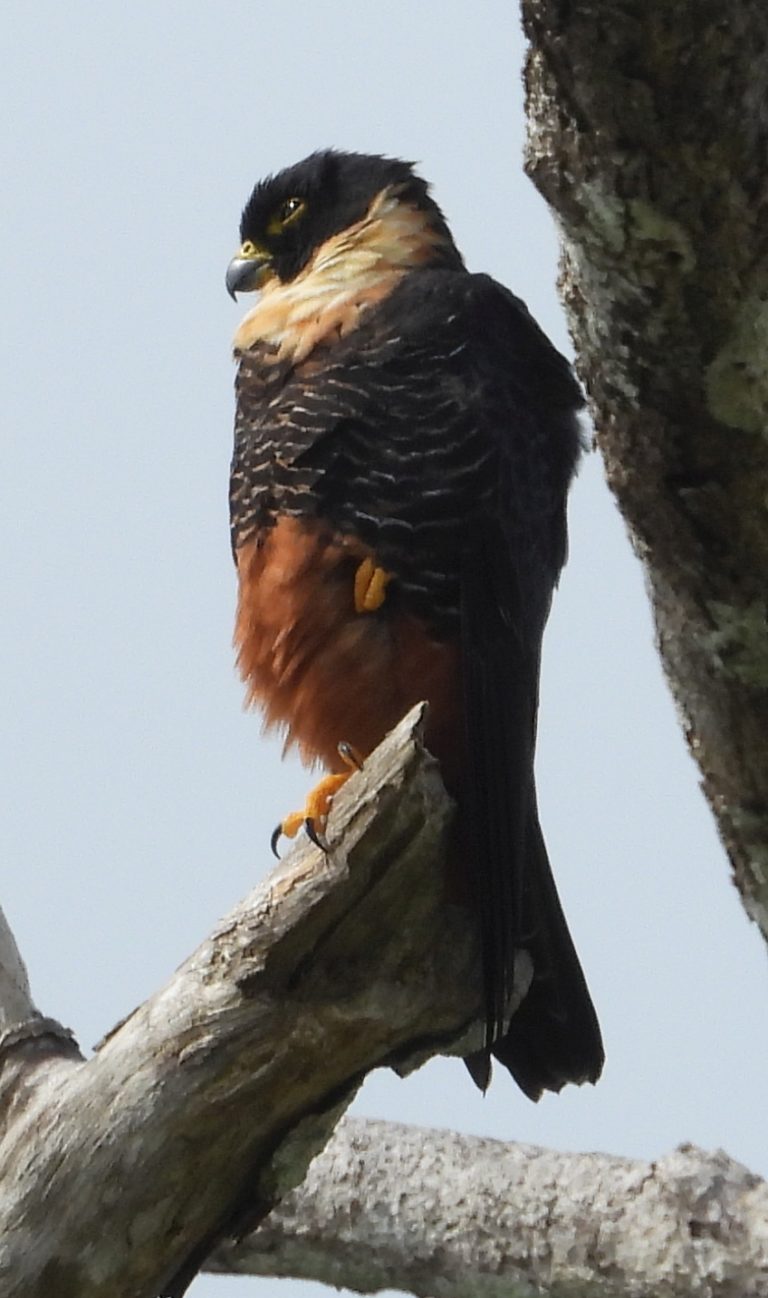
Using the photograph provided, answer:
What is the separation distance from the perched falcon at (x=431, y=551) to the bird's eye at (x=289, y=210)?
43 cm

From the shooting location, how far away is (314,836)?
2660 mm

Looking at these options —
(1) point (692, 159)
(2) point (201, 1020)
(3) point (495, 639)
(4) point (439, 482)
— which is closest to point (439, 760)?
(3) point (495, 639)

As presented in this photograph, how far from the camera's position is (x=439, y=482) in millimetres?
3076

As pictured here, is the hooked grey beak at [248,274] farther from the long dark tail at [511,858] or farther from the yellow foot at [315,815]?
the yellow foot at [315,815]

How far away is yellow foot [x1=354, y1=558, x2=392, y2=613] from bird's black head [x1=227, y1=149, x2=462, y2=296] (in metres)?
1.09

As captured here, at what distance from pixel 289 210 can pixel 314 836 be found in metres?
1.87

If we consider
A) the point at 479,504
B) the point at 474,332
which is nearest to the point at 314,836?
the point at 479,504

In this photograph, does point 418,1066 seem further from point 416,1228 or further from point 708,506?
point 708,506

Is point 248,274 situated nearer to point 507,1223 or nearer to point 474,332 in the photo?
point 474,332

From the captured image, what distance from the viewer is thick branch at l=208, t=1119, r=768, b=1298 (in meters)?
3.49

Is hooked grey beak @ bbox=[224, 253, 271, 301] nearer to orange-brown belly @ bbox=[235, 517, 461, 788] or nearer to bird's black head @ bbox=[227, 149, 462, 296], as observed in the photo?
bird's black head @ bbox=[227, 149, 462, 296]

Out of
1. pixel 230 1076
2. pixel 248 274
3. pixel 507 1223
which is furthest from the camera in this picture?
pixel 248 274

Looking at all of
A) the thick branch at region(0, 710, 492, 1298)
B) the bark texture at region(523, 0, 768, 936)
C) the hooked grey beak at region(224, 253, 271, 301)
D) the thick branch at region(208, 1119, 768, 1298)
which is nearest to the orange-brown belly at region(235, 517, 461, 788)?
the thick branch at region(0, 710, 492, 1298)

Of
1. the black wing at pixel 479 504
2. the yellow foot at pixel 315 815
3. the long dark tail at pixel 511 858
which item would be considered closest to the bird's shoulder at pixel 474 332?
the black wing at pixel 479 504
